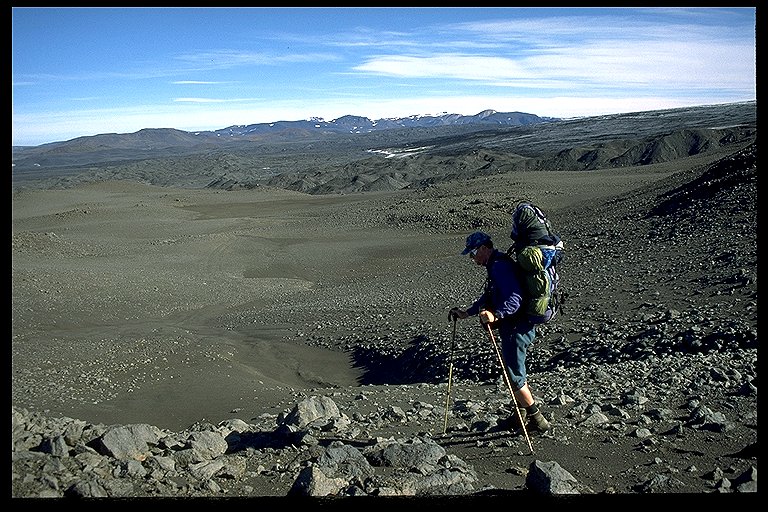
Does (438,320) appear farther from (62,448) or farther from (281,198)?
(281,198)

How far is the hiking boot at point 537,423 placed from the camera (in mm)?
5242

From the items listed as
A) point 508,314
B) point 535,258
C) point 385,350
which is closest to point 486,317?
point 508,314

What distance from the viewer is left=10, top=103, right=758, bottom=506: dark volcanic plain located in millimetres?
4535

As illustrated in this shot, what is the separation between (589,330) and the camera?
9.85 m

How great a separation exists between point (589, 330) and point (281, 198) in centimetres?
3713

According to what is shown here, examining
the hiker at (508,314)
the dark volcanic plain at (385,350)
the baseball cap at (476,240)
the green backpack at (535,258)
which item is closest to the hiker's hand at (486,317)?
the hiker at (508,314)

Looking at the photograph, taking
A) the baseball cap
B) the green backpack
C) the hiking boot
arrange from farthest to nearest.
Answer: the hiking boot < the baseball cap < the green backpack

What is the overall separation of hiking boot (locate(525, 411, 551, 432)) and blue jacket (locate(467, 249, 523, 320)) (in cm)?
85

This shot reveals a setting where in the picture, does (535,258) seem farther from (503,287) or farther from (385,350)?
(385,350)

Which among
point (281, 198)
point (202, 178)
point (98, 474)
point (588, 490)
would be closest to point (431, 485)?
point (588, 490)

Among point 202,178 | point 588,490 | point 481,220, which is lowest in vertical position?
point 588,490

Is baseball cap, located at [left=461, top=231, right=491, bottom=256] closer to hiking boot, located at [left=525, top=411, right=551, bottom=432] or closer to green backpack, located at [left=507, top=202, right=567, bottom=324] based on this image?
green backpack, located at [left=507, top=202, right=567, bottom=324]

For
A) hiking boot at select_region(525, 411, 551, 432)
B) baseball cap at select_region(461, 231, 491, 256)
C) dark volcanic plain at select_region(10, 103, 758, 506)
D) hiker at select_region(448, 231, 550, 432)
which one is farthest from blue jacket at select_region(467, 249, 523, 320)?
dark volcanic plain at select_region(10, 103, 758, 506)

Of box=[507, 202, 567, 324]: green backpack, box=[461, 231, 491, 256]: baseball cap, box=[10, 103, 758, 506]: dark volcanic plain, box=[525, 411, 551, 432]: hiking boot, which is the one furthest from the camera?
box=[525, 411, 551, 432]: hiking boot
